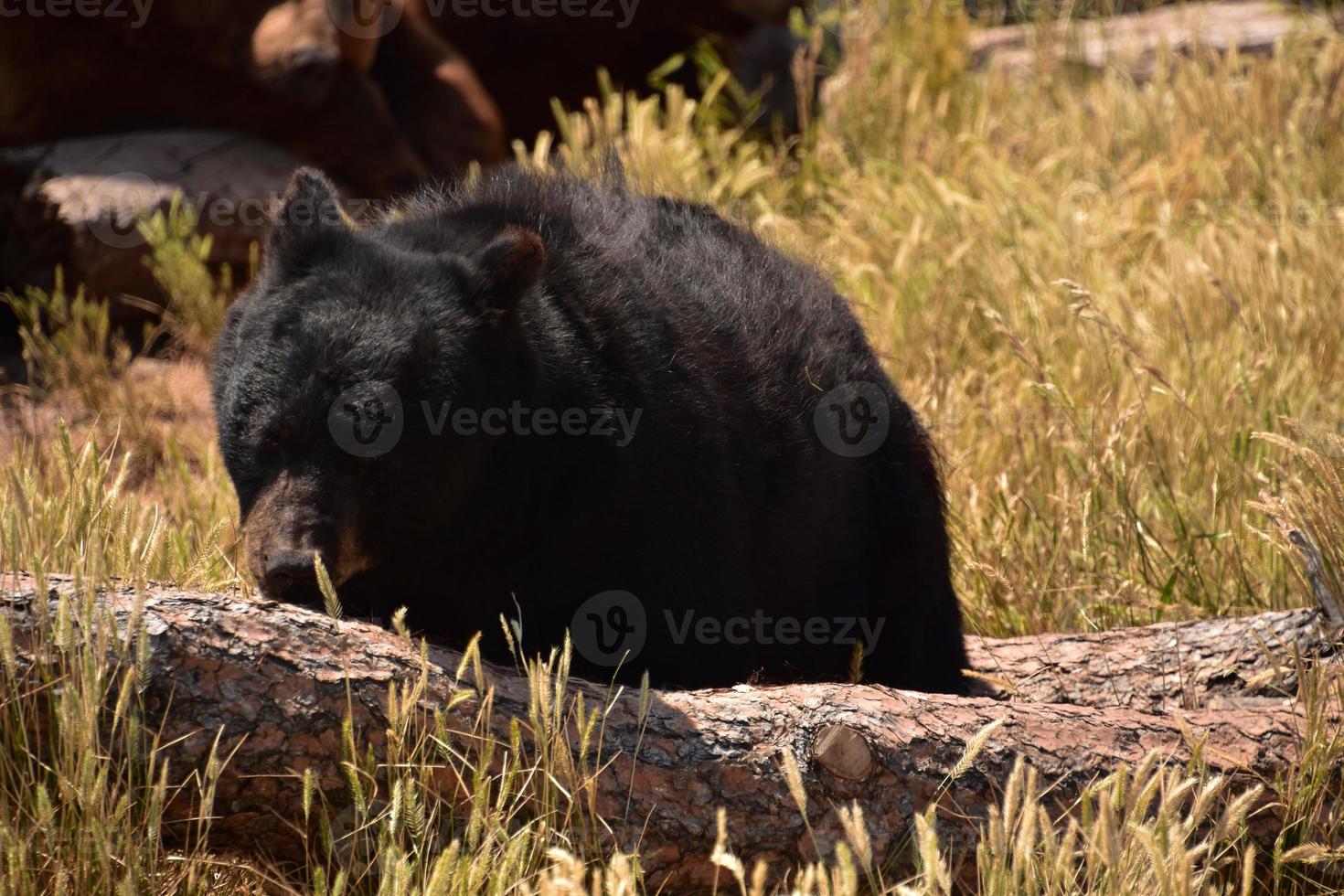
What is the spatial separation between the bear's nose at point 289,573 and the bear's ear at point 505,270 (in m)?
0.69

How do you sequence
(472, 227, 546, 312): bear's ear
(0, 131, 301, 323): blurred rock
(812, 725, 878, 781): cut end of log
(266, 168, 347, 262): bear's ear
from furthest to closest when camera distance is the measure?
(0, 131, 301, 323): blurred rock < (266, 168, 347, 262): bear's ear < (472, 227, 546, 312): bear's ear < (812, 725, 878, 781): cut end of log

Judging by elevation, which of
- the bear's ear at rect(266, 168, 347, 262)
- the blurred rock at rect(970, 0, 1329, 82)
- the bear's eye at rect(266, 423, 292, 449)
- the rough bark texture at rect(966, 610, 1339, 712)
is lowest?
the rough bark texture at rect(966, 610, 1339, 712)

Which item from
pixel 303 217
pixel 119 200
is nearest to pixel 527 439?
pixel 303 217

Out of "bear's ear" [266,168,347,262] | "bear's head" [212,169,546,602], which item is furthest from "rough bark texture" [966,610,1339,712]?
"bear's ear" [266,168,347,262]

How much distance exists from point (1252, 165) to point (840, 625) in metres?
4.63

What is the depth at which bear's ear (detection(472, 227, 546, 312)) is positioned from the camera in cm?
303

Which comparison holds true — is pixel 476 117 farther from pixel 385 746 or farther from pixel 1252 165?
pixel 385 746

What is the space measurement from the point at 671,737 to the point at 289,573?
816 millimetres

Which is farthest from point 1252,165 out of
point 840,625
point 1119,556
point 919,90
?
point 840,625

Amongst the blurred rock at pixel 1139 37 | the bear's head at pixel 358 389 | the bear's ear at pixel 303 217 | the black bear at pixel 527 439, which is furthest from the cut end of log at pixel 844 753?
the blurred rock at pixel 1139 37

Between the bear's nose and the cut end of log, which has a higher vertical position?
the bear's nose

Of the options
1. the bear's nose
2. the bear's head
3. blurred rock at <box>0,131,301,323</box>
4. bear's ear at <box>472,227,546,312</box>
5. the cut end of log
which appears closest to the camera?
the cut end of log

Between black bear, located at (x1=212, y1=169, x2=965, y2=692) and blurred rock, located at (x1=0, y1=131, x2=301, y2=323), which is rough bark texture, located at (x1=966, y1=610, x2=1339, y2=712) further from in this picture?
blurred rock, located at (x1=0, y1=131, x2=301, y2=323)

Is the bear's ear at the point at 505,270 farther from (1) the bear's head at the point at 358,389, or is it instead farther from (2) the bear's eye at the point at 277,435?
(2) the bear's eye at the point at 277,435
